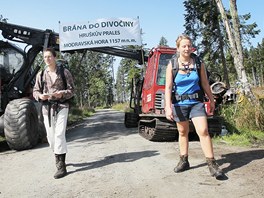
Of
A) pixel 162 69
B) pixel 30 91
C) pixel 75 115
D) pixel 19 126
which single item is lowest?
pixel 75 115

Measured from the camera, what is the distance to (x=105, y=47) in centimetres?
1183

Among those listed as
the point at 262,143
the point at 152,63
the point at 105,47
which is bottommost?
the point at 262,143

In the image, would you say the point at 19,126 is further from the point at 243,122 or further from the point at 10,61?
the point at 243,122

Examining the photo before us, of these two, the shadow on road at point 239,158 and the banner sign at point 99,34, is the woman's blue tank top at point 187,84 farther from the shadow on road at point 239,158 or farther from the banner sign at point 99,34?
the banner sign at point 99,34

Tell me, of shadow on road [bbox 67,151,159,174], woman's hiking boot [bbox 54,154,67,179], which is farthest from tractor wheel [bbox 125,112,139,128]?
woman's hiking boot [bbox 54,154,67,179]

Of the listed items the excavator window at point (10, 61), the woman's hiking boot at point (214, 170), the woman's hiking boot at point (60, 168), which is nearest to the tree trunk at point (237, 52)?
the woman's hiking boot at point (214, 170)

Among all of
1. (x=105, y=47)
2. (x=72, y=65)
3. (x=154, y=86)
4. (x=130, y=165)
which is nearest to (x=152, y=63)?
(x=154, y=86)

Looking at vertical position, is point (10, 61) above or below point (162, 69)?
above

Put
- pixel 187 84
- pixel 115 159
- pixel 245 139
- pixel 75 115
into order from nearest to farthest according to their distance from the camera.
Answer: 1. pixel 187 84
2. pixel 115 159
3. pixel 245 139
4. pixel 75 115

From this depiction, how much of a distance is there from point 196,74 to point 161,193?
1.77 m

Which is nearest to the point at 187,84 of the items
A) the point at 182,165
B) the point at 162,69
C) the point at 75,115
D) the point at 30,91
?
the point at 182,165

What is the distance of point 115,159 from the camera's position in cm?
641

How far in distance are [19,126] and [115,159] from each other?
305 centimetres

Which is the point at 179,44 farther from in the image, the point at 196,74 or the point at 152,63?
the point at 152,63
